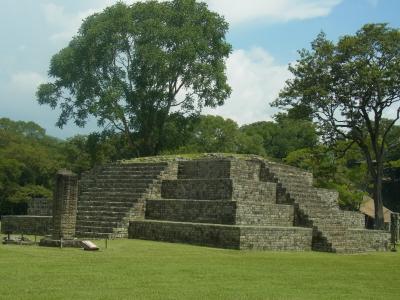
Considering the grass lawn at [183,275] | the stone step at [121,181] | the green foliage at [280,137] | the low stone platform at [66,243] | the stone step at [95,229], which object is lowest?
the grass lawn at [183,275]

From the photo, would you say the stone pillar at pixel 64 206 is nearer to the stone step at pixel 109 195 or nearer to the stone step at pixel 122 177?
the stone step at pixel 109 195

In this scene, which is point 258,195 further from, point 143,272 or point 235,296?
point 235,296

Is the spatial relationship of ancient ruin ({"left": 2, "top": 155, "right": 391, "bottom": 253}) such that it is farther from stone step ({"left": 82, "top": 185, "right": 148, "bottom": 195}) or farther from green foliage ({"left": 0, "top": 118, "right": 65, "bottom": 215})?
green foliage ({"left": 0, "top": 118, "right": 65, "bottom": 215})

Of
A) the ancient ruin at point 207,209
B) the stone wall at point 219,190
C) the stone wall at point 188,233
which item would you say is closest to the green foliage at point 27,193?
the ancient ruin at point 207,209

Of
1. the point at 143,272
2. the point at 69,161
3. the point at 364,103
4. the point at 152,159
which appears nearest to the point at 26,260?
the point at 143,272

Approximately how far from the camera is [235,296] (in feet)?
30.3

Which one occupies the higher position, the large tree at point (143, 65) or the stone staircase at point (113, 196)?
the large tree at point (143, 65)

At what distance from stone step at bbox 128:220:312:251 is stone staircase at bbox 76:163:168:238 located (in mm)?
707

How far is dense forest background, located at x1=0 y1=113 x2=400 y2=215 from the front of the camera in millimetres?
34031

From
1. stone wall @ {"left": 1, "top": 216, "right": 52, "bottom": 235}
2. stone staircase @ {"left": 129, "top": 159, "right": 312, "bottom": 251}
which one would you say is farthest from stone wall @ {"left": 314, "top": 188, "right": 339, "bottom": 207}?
stone wall @ {"left": 1, "top": 216, "right": 52, "bottom": 235}

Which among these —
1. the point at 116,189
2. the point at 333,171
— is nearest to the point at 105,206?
the point at 116,189

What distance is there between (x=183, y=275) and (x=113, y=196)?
11.1 m

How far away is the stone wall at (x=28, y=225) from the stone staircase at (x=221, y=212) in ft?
12.3

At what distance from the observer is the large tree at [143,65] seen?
31766mm
